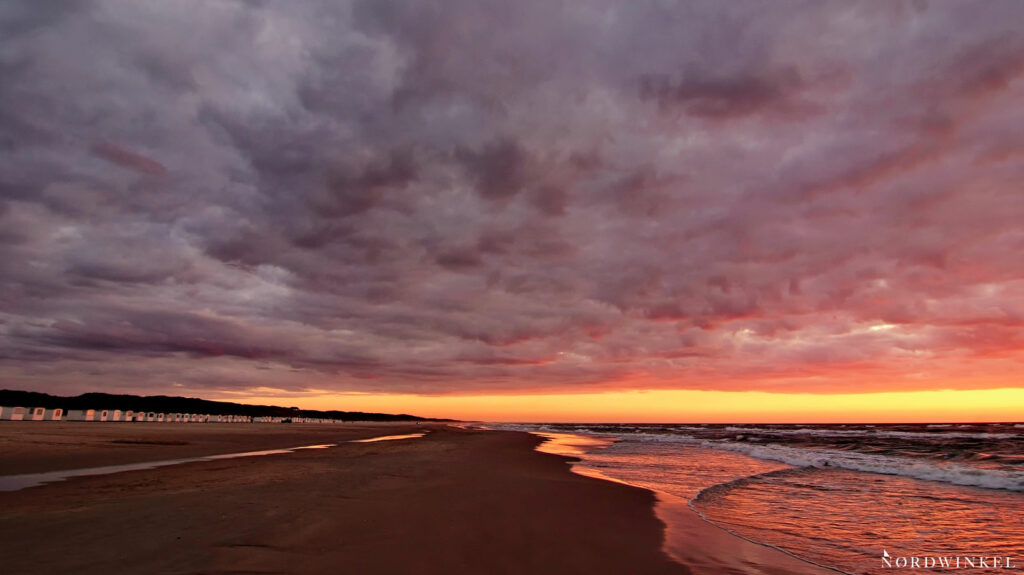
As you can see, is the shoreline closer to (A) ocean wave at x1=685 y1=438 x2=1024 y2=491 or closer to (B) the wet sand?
(B) the wet sand

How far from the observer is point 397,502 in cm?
1236

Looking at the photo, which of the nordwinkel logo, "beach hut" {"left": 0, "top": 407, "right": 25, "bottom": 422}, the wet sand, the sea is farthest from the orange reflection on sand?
"beach hut" {"left": 0, "top": 407, "right": 25, "bottom": 422}

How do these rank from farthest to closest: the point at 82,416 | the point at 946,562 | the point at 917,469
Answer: the point at 82,416, the point at 917,469, the point at 946,562

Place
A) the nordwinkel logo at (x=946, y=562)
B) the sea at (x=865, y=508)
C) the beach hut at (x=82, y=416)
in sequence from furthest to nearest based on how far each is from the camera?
the beach hut at (x=82, y=416) → the sea at (x=865, y=508) → the nordwinkel logo at (x=946, y=562)

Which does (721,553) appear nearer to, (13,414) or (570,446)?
(570,446)

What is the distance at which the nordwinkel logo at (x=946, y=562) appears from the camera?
28.0 ft

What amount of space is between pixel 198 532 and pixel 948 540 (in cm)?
1424

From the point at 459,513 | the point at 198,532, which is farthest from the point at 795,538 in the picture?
the point at 198,532

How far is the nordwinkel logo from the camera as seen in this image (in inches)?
336

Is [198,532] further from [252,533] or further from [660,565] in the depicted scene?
[660,565]

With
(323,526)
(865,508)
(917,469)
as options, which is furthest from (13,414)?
(917,469)

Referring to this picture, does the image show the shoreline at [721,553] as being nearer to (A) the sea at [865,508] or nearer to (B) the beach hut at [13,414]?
(A) the sea at [865,508]

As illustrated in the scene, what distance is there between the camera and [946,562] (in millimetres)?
8812

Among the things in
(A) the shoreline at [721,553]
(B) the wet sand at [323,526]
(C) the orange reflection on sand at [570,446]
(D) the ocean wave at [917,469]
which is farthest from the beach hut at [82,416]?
(A) the shoreline at [721,553]
